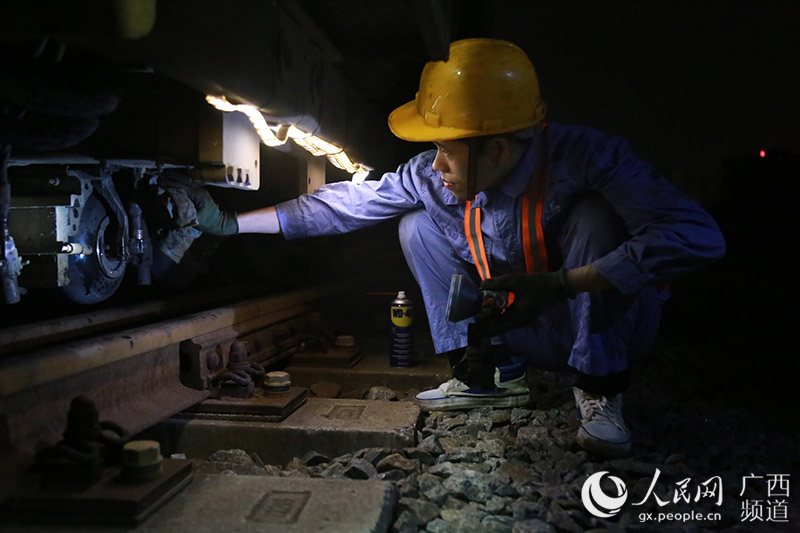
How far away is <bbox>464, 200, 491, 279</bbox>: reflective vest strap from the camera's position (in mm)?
2801

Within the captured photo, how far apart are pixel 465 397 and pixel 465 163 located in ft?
3.55

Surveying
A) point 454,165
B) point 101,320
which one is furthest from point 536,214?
point 101,320

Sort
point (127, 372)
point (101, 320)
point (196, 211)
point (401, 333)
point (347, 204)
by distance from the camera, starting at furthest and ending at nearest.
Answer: point (401, 333) → point (347, 204) → point (196, 211) → point (101, 320) → point (127, 372)

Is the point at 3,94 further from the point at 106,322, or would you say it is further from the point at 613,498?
the point at 613,498

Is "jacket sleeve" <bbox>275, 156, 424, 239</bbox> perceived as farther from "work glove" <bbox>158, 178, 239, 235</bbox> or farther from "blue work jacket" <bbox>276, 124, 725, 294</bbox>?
"work glove" <bbox>158, 178, 239, 235</bbox>

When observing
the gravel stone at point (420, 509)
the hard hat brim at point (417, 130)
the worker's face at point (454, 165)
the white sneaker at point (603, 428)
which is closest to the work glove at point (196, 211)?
the hard hat brim at point (417, 130)

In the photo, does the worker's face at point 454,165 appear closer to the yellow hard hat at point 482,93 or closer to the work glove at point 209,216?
the yellow hard hat at point 482,93

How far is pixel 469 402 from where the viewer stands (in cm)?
279

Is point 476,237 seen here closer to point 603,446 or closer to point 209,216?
point 603,446

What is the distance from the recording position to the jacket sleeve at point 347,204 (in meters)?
2.96

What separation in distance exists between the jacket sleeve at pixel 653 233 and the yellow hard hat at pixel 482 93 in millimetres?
483

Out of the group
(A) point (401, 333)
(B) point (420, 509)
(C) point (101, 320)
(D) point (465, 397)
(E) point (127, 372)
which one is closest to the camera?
(B) point (420, 509)

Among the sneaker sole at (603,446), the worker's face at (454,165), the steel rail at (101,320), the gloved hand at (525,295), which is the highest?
the worker's face at (454,165)

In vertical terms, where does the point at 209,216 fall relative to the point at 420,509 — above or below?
above
